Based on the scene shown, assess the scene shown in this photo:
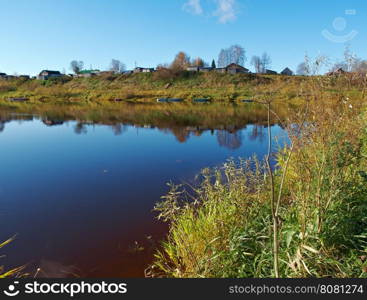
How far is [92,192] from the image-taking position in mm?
7188

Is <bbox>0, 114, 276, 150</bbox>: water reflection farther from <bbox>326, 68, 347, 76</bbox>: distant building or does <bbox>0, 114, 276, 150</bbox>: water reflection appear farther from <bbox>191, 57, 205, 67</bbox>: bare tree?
<bbox>191, 57, 205, 67</bbox>: bare tree

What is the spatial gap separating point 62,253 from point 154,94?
5125 cm

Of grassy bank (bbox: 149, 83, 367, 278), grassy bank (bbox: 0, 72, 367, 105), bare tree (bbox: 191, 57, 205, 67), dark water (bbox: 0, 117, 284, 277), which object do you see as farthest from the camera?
bare tree (bbox: 191, 57, 205, 67)

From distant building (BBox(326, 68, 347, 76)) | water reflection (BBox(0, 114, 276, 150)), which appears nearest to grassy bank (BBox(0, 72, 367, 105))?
water reflection (BBox(0, 114, 276, 150))

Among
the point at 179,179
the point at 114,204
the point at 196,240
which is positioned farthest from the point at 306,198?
the point at 179,179

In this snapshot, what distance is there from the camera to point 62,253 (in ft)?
15.0

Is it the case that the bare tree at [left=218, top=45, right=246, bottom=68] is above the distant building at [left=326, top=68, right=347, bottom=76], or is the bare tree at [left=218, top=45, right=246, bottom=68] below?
above

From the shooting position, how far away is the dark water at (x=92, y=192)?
14.8 feet

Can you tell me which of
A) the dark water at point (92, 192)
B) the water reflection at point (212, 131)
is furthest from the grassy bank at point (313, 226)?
the water reflection at point (212, 131)

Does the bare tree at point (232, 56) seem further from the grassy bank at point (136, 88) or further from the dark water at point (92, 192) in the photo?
the dark water at point (92, 192)

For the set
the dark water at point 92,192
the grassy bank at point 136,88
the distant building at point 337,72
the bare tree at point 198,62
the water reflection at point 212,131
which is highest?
the bare tree at point 198,62

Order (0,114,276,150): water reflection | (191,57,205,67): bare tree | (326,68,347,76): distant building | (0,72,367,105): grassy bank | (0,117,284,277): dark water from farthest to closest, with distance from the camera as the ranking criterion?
(191,57,205,67): bare tree
(0,72,367,105): grassy bank
(0,114,276,150): water reflection
(0,117,284,277): dark water
(326,68,347,76): distant building

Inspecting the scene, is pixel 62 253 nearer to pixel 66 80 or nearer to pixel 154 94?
pixel 154 94

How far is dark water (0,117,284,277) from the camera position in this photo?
4.50 metres
